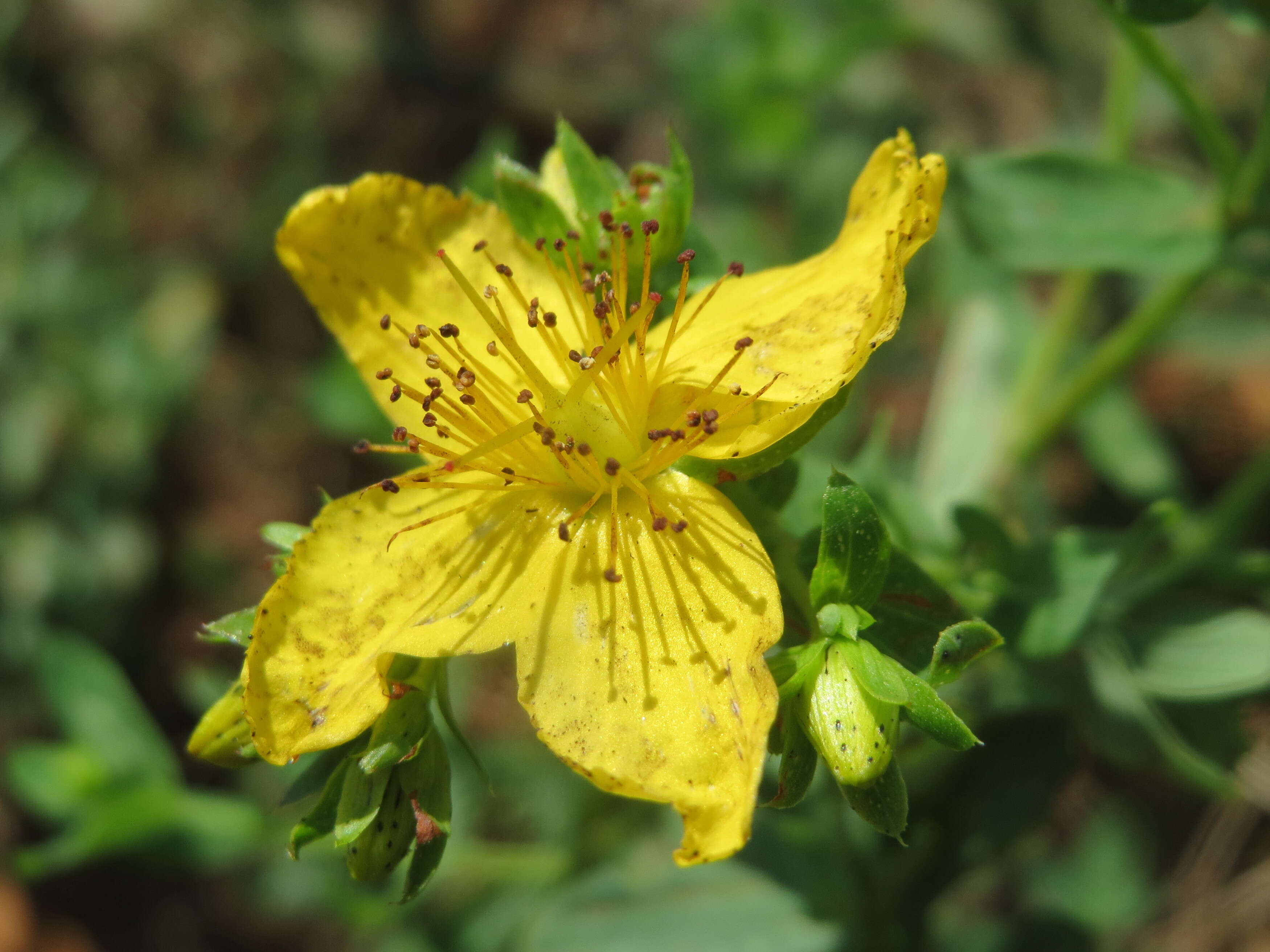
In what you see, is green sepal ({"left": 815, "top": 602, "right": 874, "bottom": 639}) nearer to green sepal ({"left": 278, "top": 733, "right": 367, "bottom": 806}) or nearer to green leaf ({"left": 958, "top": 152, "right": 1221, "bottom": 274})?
green sepal ({"left": 278, "top": 733, "right": 367, "bottom": 806})

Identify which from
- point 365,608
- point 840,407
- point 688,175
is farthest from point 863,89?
point 365,608

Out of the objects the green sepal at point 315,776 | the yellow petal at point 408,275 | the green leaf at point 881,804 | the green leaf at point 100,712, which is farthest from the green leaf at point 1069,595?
the green leaf at point 100,712

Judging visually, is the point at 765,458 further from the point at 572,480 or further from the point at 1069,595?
the point at 1069,595

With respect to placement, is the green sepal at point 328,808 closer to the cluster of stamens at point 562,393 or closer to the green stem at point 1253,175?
the cluster of stamens at point 562,393

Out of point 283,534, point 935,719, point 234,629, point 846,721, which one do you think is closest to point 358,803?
point 234,629

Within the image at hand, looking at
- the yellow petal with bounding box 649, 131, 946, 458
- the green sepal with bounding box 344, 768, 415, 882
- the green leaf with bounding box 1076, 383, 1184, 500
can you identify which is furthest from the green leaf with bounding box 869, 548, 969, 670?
the green leaf with bounding box 1076, 383, 1184, 500

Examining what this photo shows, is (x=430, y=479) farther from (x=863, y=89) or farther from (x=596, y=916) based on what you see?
(x=863, y=89)
